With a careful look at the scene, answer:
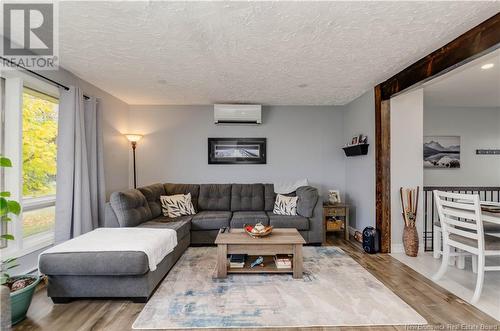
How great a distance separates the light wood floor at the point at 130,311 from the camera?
188 centimetres

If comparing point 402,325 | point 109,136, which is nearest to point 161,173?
point 109,136

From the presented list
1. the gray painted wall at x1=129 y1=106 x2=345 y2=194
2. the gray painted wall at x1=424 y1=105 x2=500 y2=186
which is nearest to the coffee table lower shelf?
the gray painted wall at x1=129 y1=106 x2=345 y2=194

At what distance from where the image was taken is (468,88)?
3.79m

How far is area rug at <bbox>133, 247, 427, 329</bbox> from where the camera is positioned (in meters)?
1.92

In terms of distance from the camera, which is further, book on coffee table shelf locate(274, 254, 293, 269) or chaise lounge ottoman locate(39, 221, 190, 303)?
book on coffee table shelf locate(274, 254, 293, 269)

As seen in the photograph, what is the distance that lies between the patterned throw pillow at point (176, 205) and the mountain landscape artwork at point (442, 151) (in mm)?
4797

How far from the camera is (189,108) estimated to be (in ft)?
15.5

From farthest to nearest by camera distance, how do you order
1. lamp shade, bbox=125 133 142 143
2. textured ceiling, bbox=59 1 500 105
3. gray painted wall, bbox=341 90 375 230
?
lamp shade, bbox=125 133 142 143
gray painted wall, bbox=341 90 375 230
textured ceiling, bbox=59 1 500 105

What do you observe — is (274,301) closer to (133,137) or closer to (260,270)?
(260,270)

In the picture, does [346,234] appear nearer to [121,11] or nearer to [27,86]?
[121,11]

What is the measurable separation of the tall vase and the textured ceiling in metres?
2.12

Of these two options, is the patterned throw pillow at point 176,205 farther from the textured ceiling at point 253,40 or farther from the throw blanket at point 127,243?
the textured ceiling at point 253,40

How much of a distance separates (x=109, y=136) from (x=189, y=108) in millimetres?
1504

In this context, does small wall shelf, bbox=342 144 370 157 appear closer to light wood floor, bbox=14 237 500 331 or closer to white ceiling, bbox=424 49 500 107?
white ceiling, bbox=424 49 500 107
